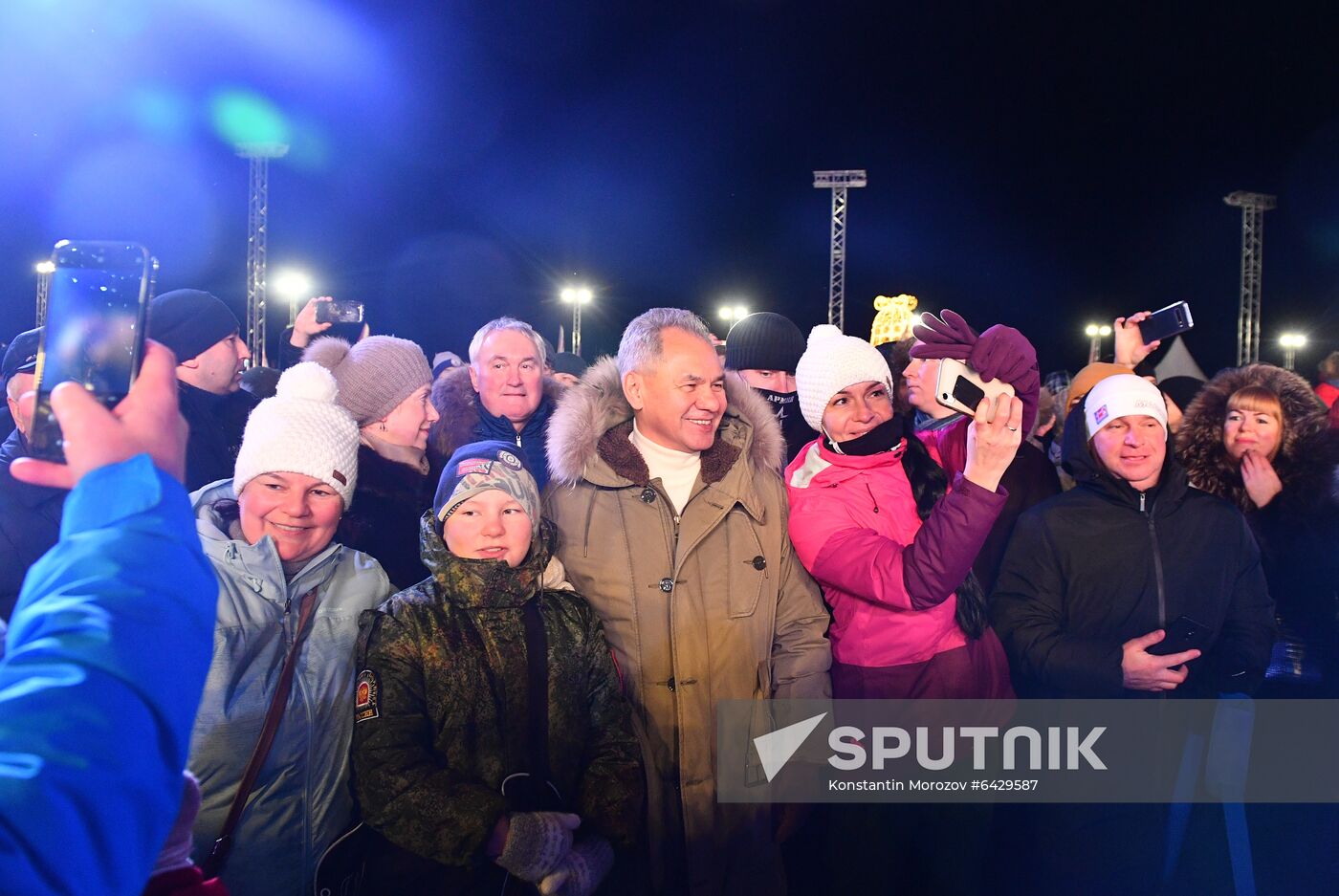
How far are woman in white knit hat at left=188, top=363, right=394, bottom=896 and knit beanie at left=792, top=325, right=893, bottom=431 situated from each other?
1.61 m

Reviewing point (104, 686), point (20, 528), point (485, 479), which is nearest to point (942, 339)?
point (485, 479)

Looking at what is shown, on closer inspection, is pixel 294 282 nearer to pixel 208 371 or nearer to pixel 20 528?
pixel 208 371

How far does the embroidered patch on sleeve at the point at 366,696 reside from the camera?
6.95ft

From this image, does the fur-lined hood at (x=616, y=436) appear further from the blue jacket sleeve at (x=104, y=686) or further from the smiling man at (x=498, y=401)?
the blue jacket sleeve at (x=104, y=686)

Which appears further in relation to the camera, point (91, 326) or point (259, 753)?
point (259, 753)

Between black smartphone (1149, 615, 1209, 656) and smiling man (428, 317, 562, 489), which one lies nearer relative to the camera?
black smartphone (1149, 615, 1209, 656)

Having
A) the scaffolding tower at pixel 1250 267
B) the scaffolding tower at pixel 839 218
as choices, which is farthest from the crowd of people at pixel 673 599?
the scaffolding tower at pixel 1250 267

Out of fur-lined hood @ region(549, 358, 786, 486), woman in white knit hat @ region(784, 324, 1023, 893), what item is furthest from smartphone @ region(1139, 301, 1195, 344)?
fur-lined hood @ region(549, 358, 786, 486)

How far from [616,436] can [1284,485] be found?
9.97ft

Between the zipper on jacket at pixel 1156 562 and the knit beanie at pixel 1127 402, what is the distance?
0.99 ft

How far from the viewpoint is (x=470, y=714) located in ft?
7.18

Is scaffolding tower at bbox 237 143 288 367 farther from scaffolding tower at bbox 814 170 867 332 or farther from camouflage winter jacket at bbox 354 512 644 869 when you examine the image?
camouflage winter jacket at bbox 354 512 644 869

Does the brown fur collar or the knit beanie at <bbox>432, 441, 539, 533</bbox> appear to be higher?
the brown fur collar

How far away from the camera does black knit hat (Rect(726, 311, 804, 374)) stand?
14.4 feet
